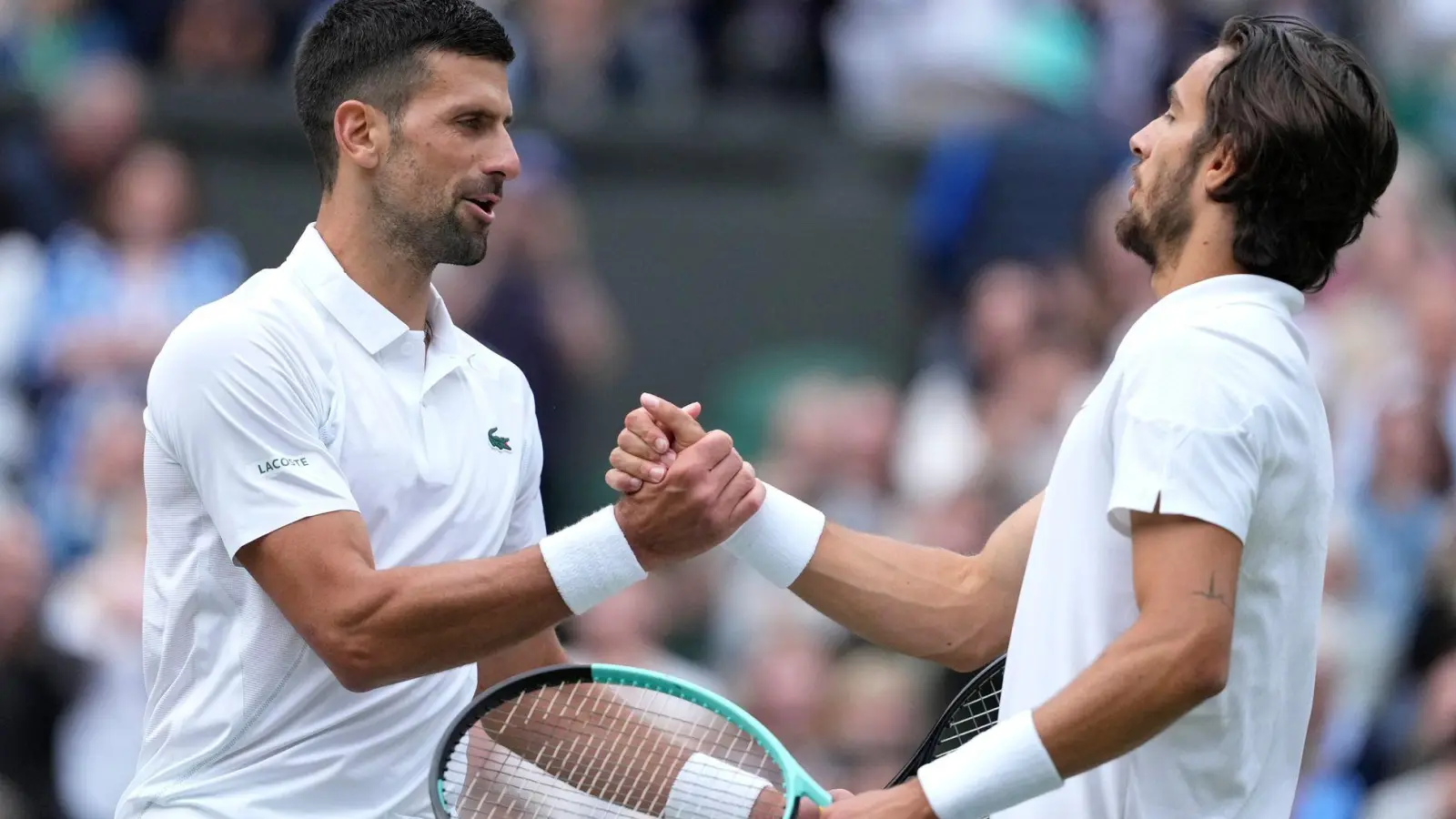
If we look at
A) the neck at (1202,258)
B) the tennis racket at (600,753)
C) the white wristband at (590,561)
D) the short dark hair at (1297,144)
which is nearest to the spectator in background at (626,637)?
the tennis racket at (600,753)

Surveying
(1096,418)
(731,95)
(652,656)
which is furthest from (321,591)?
(731,95)

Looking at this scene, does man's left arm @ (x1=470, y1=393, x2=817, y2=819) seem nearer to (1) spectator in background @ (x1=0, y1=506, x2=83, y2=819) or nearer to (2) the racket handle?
(2) the racket handle

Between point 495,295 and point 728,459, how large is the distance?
4.59 metres

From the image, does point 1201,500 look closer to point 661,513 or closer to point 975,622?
point 661,513

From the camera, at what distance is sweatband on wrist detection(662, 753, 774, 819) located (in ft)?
12.8

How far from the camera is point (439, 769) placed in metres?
3.67

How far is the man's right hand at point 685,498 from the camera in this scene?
3.88 meters

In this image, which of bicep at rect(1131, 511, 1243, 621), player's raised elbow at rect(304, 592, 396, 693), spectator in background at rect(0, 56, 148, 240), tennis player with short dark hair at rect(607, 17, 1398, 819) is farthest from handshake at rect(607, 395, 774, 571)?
spectator in background at rect(0, 56, 148, 240)

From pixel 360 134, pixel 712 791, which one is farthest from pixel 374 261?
pixel 712 791

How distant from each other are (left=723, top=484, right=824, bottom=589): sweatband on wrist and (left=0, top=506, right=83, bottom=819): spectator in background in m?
3.78

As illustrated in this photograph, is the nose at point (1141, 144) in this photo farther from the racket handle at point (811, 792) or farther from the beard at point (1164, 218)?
the racket handle at point (811, 792)

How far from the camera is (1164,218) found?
370 cm

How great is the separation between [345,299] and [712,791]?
1.08 m

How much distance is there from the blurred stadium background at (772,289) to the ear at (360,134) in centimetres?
348
